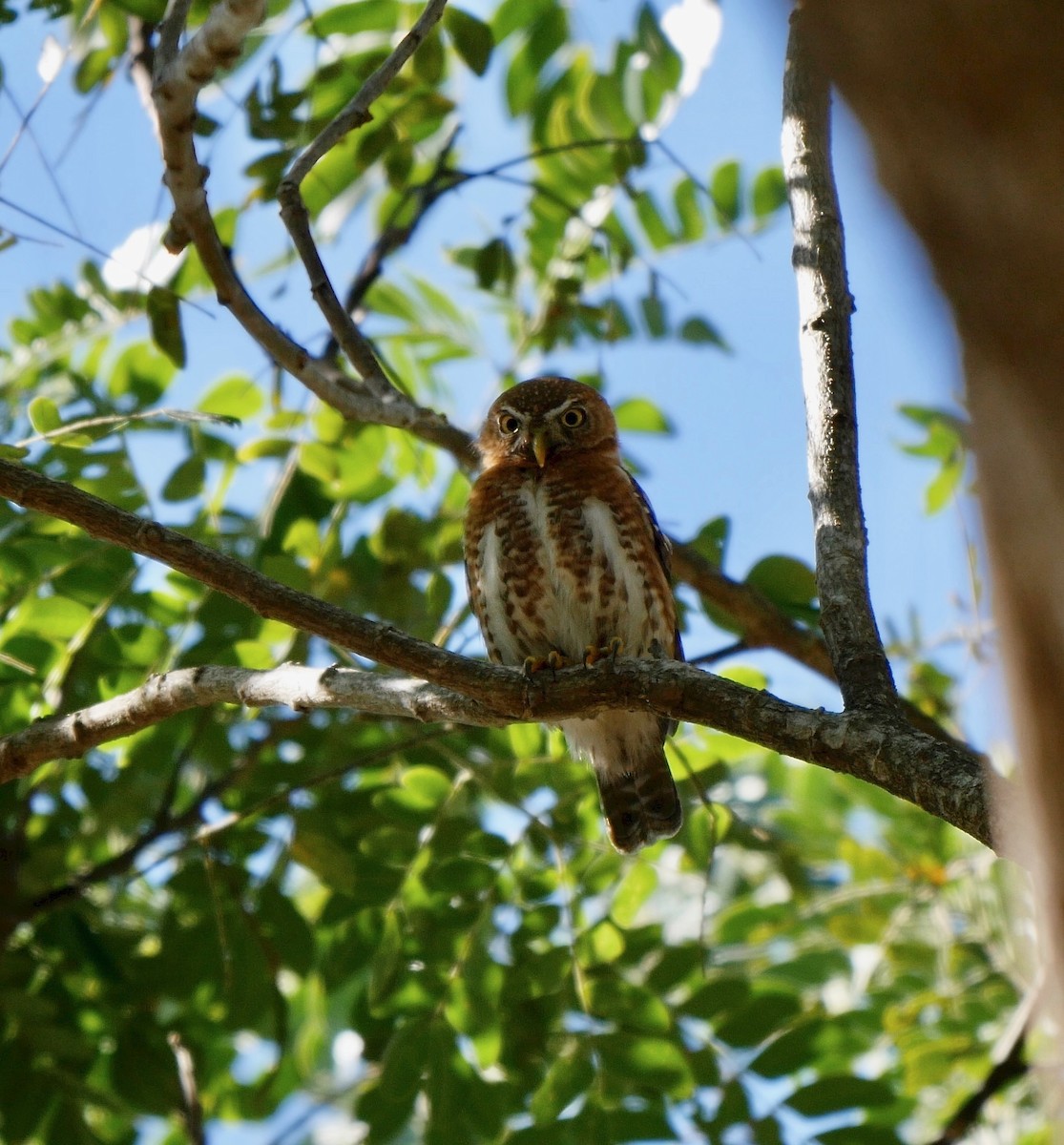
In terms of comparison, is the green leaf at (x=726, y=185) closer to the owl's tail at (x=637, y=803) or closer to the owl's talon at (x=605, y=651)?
the owl's talon at (x=605, y=651)

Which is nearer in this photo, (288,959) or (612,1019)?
(612,1019)

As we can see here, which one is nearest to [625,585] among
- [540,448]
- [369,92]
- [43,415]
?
[540,448]

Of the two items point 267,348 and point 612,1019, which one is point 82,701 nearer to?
point 267,348

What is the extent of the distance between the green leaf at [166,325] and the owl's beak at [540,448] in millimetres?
1419

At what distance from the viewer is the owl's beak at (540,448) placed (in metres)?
5.32

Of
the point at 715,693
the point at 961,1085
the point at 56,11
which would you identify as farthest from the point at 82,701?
the point at 961,1085

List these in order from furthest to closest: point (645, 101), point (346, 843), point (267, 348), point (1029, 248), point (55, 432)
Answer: point (645, 101)
point (346, 843)
point (267, 348)
point (55, 432)
point (1029, 248)

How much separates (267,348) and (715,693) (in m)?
2.05

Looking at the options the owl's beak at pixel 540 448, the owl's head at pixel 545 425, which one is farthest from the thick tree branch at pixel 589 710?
the owl's head at pixel 545 425

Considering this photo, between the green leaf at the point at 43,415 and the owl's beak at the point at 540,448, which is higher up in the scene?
the owl's beak at the point at 540,448

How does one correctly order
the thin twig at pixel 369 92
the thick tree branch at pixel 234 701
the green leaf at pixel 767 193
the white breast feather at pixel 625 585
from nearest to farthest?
the thick tree branch at pixel 234 701 → the thin twig at pixel 369 92 → the white breast feather at pixel 625 585 → the green leaf at pixel 767 193

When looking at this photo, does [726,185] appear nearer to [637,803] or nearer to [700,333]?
[700,333]

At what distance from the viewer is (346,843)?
4.95 meters

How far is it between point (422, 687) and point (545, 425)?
2407 mm
